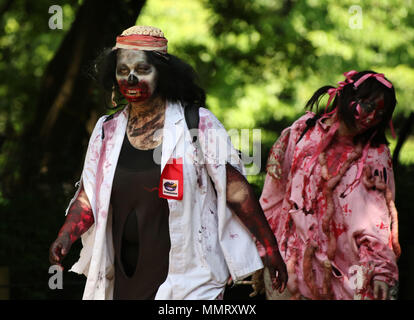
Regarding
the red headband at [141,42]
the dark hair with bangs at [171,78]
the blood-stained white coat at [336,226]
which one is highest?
the red headband at [141,42]

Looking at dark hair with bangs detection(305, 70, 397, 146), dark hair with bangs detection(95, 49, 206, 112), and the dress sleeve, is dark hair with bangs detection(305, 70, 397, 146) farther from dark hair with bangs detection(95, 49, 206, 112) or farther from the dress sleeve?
the dress sleeve

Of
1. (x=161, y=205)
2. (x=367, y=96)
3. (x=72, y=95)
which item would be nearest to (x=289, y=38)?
(x=72, y=95)

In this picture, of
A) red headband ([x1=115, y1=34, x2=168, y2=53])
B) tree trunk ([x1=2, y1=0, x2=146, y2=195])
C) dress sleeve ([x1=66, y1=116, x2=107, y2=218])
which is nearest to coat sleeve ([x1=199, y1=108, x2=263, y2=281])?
red headband ([x1=115, y1=34, x2=168, y2=53])

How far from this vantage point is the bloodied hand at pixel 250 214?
445cm

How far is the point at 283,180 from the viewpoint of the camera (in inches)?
231

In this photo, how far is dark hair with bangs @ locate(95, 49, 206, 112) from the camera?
4609mm

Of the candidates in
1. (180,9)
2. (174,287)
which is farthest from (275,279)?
(180,9)

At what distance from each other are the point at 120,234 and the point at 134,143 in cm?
51

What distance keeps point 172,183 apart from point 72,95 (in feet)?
18.2

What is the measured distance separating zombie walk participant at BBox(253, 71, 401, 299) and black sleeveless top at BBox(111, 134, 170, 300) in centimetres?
127

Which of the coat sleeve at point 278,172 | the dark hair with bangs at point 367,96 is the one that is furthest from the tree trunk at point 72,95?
the dark hair with bangs at point 367,96

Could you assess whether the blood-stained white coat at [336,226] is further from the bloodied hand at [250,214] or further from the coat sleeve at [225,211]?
the coat sleeve at [225,211]

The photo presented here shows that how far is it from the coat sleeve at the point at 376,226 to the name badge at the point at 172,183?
4.88 ft

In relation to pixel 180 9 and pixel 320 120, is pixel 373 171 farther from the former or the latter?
pixel 180 9
